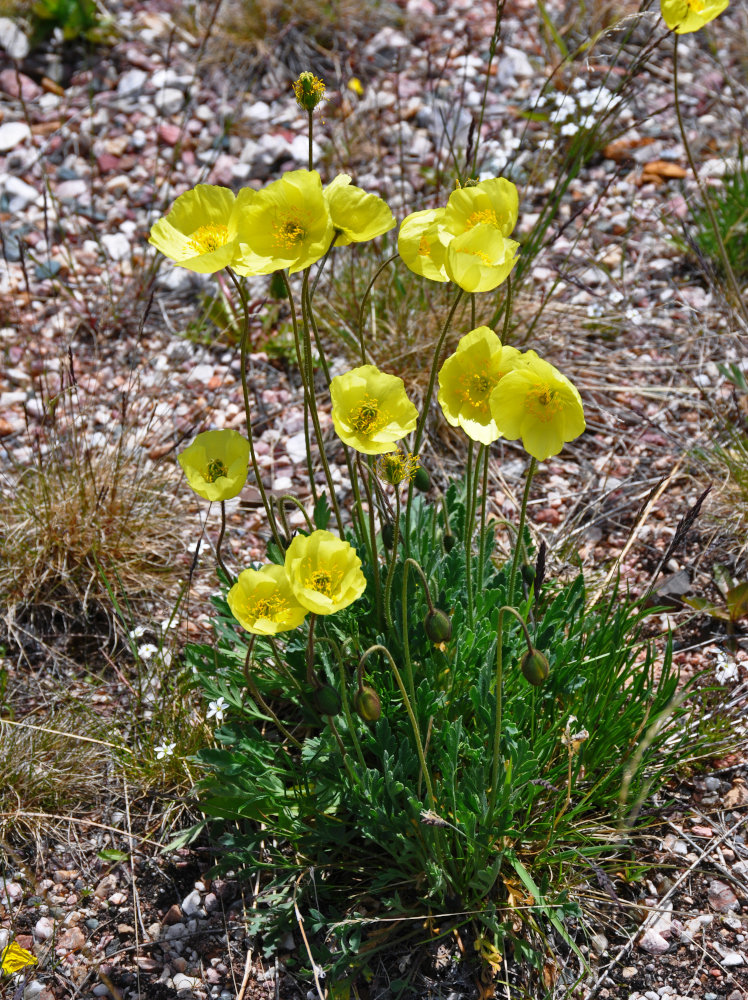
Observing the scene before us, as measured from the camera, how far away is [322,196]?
1941 millimetres

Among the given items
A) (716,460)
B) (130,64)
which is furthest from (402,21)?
(716,460)

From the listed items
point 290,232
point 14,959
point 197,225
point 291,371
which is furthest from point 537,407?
point 291,371

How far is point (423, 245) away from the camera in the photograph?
80.0 inches

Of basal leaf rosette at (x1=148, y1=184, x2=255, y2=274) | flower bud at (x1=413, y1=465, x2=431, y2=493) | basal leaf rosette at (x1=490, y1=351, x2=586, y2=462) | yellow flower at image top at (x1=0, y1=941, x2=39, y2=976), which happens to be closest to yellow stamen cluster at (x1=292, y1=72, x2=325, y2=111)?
basal leaf rosette at (x1=148, y1=184, x2=255, y2=274)

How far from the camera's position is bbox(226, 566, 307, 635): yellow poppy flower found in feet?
6.20

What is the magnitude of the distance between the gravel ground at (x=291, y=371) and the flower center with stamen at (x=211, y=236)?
869mm

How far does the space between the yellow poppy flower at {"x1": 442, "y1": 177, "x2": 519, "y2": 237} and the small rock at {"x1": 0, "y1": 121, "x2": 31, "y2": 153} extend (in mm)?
3809

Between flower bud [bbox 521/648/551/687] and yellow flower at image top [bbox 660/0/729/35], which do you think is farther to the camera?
yellow flower at image top [bbox 660/0/729/35]

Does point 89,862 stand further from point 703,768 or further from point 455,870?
point 703,768

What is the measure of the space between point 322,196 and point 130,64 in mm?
4031

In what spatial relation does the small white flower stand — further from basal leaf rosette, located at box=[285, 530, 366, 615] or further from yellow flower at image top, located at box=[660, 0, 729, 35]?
yellow flower at image top, located at box=[660, 0, 729, 35]

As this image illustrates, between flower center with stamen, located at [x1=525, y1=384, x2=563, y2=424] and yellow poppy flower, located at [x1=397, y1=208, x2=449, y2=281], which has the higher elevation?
yellow poppy flower, located at [x1=397, y1=208, x2=449, y2=281]

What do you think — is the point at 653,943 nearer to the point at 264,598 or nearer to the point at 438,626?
the point at 438,626

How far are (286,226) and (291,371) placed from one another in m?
2.06
